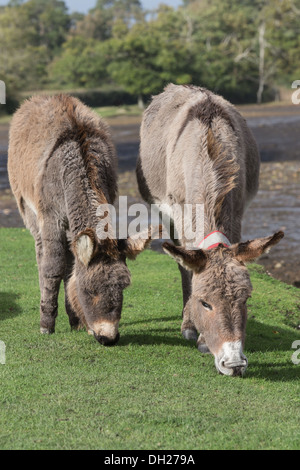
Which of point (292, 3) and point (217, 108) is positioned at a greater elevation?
point (292, 3)

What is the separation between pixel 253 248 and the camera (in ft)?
21.1

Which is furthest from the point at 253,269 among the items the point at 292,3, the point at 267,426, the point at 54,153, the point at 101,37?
the point at 101,37

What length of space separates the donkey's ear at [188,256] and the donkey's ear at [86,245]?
3.39 feet

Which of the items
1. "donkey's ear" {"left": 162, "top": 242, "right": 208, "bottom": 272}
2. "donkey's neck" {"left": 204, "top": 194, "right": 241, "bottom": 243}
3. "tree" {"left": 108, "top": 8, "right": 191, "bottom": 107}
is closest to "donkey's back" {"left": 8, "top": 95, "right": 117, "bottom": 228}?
"donkey's neck" {"left": 204, "top": 194, "right": 241, "bottom": 243}

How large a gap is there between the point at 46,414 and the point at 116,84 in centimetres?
7776

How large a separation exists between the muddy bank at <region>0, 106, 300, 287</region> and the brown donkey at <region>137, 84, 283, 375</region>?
11.6ft

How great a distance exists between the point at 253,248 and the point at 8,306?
5143 mm

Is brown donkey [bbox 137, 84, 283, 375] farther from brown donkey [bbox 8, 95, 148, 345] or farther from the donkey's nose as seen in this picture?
brown donkey [bbox 8, 95, 148, 345]

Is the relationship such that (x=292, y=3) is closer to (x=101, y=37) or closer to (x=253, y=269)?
(x=101, y=37)

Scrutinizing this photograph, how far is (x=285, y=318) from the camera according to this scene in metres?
10.7

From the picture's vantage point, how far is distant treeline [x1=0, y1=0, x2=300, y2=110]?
7762 cm

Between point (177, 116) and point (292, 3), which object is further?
point (292, 3)
